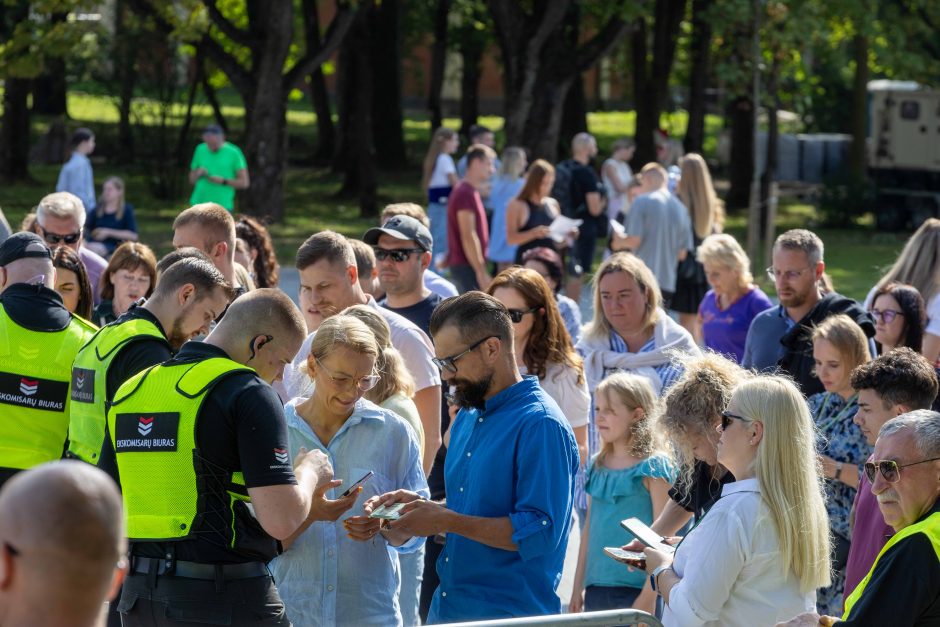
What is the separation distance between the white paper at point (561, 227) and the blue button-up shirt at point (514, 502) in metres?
7.65

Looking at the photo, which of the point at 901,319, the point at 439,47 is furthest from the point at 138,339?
the point at 439,47

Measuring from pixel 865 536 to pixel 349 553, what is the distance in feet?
6.10

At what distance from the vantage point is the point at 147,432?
12.5ft

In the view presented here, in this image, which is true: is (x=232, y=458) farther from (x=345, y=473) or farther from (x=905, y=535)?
(x=905, y=535)

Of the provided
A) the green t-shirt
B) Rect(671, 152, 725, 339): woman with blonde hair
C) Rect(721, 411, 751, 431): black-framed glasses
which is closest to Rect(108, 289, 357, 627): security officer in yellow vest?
Rect(721, 411, 751, 431): black-framed glasses

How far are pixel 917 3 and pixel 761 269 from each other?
852cm

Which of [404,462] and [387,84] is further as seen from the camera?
[387,84]

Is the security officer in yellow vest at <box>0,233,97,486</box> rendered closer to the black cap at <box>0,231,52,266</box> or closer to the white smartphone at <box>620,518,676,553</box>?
the black cap at <box>0,231,52,266</box>

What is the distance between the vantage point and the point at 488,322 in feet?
14.2

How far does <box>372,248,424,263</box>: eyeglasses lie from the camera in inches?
259

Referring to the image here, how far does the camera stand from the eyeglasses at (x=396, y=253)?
259 inches

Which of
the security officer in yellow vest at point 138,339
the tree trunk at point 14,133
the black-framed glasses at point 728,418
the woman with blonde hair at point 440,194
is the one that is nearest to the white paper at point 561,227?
the woman with blonde hair at point 440,194

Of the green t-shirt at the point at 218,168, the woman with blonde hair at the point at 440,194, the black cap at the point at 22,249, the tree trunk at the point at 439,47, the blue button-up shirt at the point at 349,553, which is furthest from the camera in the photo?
the tree trunk at the point at 439,47

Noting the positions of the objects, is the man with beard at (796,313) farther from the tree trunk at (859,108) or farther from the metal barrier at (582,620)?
the tree trunk at (859,108)
